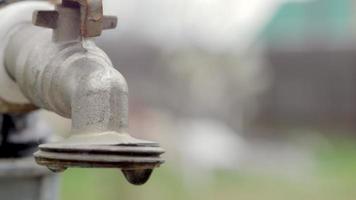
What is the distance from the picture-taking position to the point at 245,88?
869 cm

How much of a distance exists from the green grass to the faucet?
2.73 m

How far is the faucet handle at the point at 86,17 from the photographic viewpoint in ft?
2.90

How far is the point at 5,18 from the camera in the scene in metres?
1.07

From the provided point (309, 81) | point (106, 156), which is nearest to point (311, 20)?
point (309, 81)

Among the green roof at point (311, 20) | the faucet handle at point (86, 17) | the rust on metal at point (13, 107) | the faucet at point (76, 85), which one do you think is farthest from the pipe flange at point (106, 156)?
the green roof at point (311, 20)

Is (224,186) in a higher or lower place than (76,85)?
lower

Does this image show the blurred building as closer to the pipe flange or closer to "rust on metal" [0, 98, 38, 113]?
"rust on metal" [0, 98, 38, 113]

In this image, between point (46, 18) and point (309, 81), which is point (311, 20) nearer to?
point (309, 81)

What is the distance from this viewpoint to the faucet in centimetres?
80

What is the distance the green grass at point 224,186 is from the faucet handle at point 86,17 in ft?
9.17

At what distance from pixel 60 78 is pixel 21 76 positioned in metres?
0.11

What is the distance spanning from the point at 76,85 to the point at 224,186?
17.1 feet

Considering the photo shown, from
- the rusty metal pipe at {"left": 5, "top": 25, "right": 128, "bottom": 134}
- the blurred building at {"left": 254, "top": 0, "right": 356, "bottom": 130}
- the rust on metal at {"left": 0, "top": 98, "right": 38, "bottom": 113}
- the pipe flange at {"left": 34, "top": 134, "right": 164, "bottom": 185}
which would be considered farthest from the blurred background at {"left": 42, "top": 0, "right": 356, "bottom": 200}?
the pipe flange at {"left": 34, "top": 134, "right": 164, "bottom": 185}

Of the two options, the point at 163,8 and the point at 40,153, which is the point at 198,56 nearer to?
the point at 163,8
